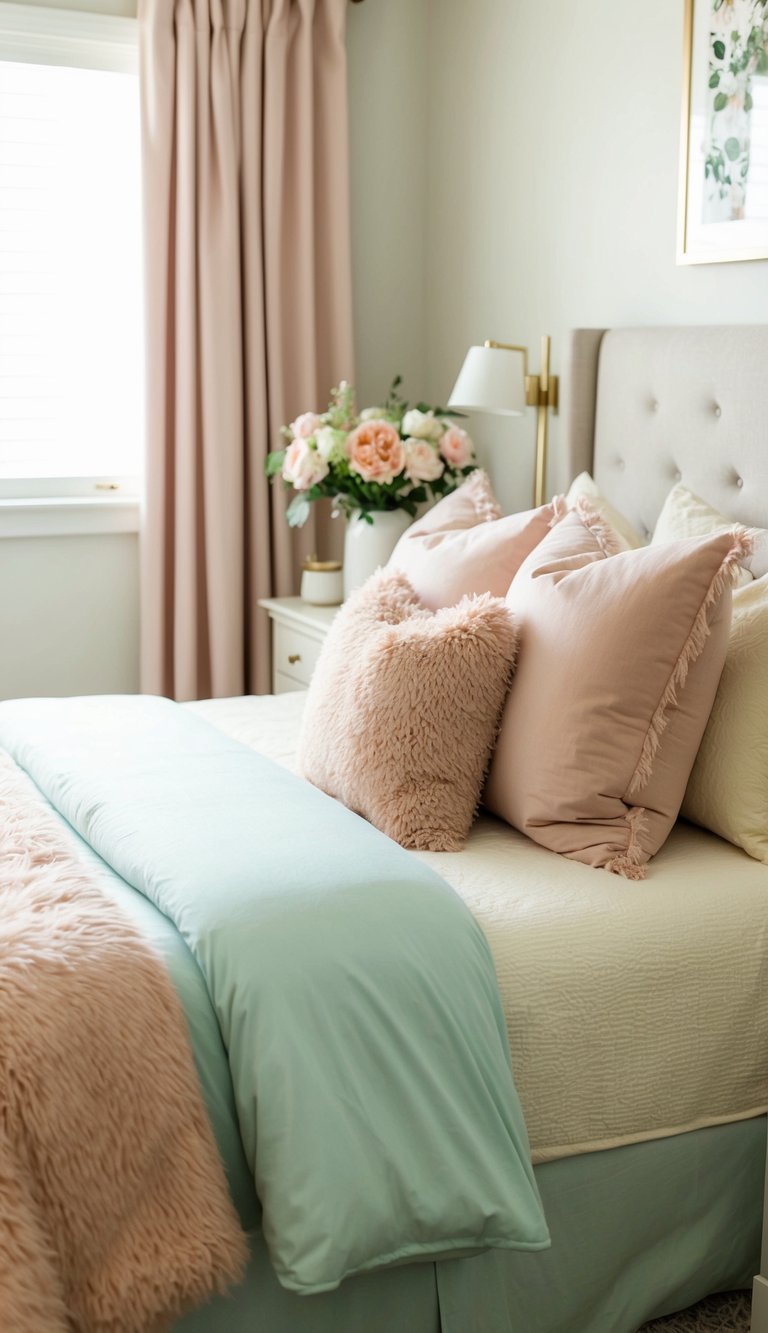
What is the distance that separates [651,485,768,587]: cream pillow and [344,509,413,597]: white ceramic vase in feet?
3.28

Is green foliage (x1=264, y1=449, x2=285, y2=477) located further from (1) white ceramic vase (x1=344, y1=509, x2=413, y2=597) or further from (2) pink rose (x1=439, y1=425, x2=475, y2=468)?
(2) pink rose (x1=439, y1=425, x2=475, y2=468)

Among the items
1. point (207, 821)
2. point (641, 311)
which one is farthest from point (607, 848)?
point (641, 311)

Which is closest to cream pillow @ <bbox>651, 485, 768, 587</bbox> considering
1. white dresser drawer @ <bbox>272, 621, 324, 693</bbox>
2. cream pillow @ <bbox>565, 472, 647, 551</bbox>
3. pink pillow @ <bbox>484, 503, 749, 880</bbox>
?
cream pillow @ <bbox>565, 472, 647, 551</bbox>

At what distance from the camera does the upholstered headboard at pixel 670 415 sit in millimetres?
2379

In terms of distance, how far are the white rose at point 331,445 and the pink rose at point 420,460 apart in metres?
0.15

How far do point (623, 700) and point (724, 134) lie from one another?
1341 mm

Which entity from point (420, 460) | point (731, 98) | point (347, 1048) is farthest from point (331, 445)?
point (347, 1048)

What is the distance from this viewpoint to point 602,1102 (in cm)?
160

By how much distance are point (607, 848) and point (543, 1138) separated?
1.30ft

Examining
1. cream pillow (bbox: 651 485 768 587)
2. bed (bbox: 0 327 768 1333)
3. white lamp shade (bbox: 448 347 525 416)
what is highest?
white lamp shade (bbox: 448 347 525 416)

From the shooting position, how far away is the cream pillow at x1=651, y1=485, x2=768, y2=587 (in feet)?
7.15

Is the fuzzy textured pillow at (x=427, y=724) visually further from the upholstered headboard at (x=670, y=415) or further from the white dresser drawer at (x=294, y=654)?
the white dresser drawer at (x=294, y=654)

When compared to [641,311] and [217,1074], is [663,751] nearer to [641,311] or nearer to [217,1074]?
[217,1074]

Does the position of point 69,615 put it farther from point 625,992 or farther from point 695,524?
point 625,992
